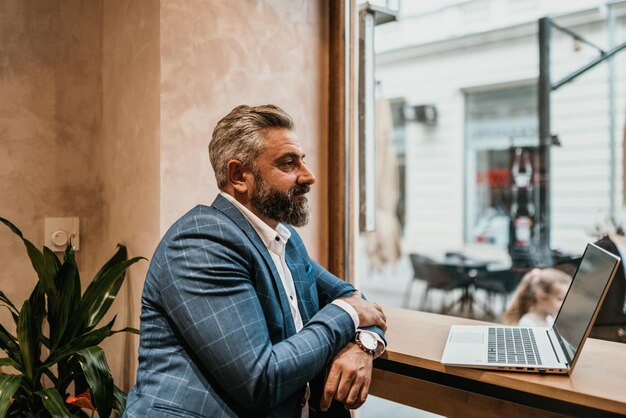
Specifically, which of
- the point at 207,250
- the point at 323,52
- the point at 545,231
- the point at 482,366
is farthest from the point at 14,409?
the point at 545,231

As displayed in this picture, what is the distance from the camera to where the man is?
1183 mm

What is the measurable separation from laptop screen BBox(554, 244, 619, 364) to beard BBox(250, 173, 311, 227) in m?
0.75

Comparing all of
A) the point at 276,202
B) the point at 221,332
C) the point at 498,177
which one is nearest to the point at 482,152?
the point at 498,177

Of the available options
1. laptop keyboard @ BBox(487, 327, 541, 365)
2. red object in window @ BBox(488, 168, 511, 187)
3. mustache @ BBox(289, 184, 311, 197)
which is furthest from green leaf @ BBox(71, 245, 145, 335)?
red object in window @ BBox(488, 168, 511, 187)

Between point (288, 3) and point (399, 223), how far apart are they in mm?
6190

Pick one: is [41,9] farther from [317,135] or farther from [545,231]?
[545,231]

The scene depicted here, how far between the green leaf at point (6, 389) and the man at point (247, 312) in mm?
483

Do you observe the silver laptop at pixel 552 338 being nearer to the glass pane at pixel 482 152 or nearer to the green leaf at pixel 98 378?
the green leaf at pixel 98 378

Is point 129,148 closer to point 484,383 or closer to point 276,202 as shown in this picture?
point 276,202

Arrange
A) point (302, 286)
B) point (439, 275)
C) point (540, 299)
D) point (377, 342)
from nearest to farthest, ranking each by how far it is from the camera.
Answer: point (377, 342) → point (302, 286) → point (540, 299) → point (439, 275)

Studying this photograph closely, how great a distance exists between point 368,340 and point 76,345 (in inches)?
38.3

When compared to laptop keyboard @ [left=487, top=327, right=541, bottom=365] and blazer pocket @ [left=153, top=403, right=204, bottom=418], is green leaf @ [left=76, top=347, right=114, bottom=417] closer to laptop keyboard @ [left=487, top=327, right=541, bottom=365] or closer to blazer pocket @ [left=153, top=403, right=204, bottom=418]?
blazer pocket @ [left=153, top=403, right=204, bottom=418]

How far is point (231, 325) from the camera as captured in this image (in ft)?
3.84

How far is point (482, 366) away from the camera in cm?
131
